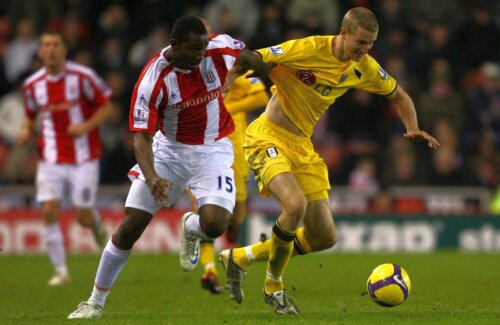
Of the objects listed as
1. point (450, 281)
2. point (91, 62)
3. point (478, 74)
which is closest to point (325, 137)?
point (478, 74)

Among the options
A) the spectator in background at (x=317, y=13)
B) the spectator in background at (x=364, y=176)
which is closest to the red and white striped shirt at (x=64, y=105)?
the spectator in background at (x=364, y=176)

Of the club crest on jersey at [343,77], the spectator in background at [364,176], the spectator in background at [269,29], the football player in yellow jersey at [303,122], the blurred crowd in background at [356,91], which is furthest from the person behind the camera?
the spectator in background at [269,29]

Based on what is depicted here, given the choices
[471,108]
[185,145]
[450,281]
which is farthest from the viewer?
[471,108]

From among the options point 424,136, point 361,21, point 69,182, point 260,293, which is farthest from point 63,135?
point 424,136

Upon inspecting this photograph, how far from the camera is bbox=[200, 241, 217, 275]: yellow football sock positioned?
10750mm

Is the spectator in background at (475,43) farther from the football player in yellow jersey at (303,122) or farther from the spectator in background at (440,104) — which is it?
the football player in yellow jersey at (303,122)

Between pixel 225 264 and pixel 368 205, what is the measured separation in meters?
7.93

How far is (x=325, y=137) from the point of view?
18453mm

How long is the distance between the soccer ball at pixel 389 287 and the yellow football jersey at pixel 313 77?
1488 millimetres

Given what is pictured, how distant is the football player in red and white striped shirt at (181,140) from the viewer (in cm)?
789

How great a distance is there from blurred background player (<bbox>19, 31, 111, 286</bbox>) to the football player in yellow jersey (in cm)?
354

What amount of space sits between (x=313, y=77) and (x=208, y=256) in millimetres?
2519

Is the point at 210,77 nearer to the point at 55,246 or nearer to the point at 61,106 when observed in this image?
the point at 61,106

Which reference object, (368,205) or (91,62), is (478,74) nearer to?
(368,205)
